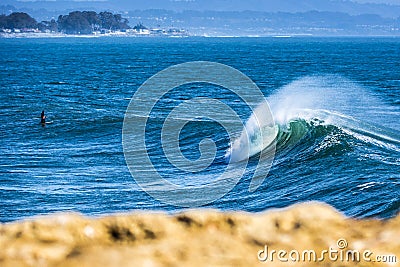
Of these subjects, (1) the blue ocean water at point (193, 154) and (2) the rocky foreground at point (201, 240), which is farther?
(1) the blue ocean water at point (193, 154)

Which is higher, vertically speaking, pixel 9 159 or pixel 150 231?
pixel 150 231

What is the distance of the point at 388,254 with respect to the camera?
2658 mm

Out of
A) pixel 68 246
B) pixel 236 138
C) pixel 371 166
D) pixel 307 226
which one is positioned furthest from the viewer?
pixel 236 138

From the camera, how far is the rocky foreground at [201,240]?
2.58 m

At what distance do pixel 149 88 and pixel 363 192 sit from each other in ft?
133

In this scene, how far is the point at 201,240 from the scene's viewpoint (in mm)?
2752

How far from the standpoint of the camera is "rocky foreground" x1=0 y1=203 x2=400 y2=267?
8.46 ft

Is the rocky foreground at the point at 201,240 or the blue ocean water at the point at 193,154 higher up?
the rocky foreground at the point at 201,240

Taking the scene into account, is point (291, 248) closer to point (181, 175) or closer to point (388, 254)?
point (388, 254)

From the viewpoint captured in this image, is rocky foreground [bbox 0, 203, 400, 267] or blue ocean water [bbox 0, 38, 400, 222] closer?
rocky foreground [bbox 0, 203, 400, 267]

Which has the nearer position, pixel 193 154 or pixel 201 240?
pixel 201 240

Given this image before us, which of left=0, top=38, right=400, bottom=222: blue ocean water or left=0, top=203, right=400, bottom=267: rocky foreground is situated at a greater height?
left=0, top=203, right=400, bottom=267: rocky foreground

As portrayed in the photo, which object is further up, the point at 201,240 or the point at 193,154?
the point at 201,240

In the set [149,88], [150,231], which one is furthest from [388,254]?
[149,88]
